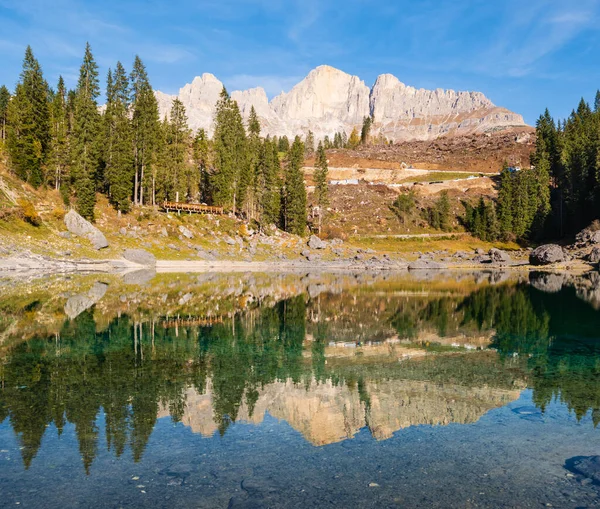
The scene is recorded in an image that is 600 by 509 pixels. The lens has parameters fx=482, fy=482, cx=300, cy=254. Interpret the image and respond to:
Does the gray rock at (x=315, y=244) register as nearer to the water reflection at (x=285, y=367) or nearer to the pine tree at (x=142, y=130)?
the pine tree at (x=142, y=130)

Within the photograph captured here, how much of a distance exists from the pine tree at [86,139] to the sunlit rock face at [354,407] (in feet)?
214

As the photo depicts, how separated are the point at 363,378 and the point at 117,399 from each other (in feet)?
26.4

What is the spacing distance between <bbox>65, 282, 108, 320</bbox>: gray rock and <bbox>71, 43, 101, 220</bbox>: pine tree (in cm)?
3287

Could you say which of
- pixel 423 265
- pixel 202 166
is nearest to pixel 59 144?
pixel 202 166

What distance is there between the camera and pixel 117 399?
549 inches

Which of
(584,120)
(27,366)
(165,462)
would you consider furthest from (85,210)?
(584,120)

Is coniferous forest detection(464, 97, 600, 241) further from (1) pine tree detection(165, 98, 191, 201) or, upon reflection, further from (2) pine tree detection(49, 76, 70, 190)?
(2) pine tree detection(49, 76, 70, 190)

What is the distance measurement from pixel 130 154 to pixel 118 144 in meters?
2.40

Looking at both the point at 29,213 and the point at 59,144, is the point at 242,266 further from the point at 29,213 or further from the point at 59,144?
the point at 59,144

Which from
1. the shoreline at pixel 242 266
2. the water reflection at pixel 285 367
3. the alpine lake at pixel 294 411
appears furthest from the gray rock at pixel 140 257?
the alpine lake at pixel 294 411

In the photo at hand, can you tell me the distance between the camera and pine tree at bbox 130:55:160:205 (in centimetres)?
8306

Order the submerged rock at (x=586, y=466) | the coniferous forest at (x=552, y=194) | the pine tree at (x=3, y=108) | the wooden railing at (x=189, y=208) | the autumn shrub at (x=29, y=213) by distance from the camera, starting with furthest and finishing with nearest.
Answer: the coniferous forest at (x=552, y=194) → the pine tree at (x=3, y=108) → the wooden railing at (x=189, y=208) → the autumn shrub at (x=29, y=213) → the submerged rock at (x=586, y=466)

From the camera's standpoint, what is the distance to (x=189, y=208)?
85.4 m

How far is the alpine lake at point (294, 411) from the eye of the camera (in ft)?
29.1
